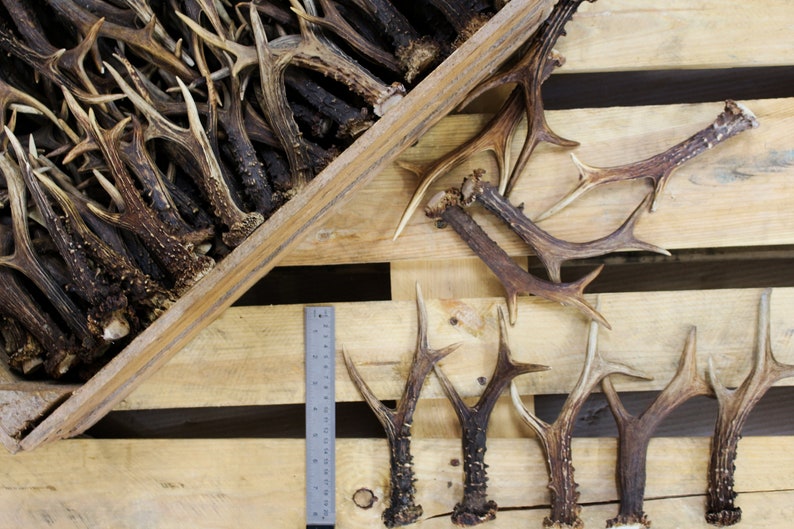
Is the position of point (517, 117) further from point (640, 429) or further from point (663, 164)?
A: point (640, 429)

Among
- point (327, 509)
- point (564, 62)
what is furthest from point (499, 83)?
point (327, 509)

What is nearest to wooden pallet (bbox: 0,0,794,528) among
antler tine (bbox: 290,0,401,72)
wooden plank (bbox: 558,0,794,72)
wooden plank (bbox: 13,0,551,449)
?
wooden plank (bbox: 558,0,794,72)

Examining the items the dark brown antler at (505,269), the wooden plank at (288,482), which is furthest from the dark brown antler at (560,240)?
the wooden plank at (288,482)

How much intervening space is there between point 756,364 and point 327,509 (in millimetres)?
991

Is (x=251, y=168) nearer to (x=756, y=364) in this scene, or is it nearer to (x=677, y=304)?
(x=677, y=304)

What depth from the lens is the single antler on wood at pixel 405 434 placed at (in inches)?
55.4

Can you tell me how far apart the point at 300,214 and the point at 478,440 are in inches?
24.4

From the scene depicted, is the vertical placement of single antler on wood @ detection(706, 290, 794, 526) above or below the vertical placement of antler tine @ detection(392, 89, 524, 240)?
below

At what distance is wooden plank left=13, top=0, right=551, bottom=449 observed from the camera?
1153mm

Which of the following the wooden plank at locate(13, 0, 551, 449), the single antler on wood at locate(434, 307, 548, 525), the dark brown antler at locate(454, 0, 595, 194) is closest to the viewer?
the wooden plank at locate(13, 0, 551, 449)

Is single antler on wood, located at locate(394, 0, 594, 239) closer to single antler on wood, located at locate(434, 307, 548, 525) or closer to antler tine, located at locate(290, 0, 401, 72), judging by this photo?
antler tine, located at locate(290, 0, 401, 72)

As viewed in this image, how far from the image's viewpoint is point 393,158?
4.55ft

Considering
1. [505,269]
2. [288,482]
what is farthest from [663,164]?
[288,482]

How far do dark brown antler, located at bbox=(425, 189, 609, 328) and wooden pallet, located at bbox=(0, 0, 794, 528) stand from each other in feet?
0.17
